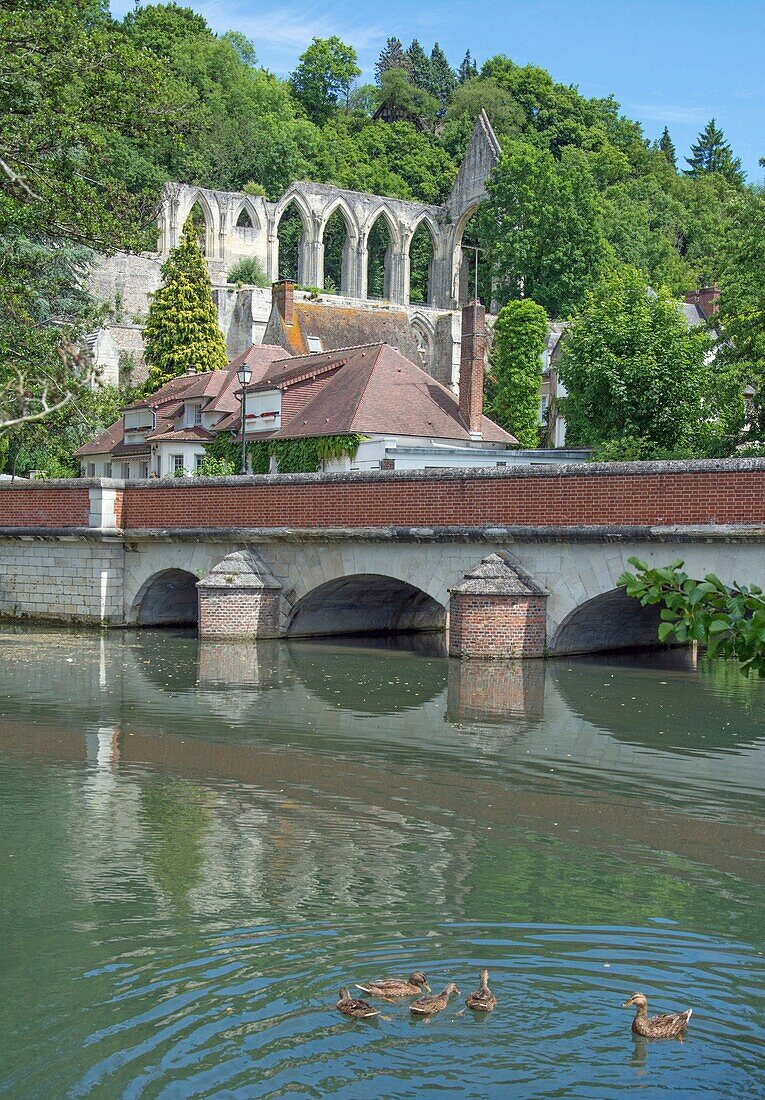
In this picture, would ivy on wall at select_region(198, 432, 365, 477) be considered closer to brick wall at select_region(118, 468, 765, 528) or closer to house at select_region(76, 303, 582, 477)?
house at select_region(76, 303, 582, 477)

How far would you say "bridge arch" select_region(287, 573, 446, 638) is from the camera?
Result: 25688 mm

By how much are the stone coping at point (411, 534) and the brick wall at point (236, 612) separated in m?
1.14

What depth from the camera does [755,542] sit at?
60.2ft

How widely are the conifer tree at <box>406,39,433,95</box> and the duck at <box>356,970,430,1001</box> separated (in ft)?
376

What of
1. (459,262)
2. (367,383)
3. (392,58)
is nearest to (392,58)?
(392,58)

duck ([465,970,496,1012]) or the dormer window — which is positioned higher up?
A: the dormer window

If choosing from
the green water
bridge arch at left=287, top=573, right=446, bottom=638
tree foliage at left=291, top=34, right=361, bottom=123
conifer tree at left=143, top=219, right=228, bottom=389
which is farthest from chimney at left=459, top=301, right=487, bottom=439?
tree foliage at left=291, top=34, right=361, bottom=123

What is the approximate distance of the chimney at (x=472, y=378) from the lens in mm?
42406

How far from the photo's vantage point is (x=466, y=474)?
2222cm

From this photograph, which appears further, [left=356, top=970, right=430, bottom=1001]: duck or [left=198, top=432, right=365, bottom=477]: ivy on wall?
[left=198, top=432, right=365, bottom=477]: ivy on wall

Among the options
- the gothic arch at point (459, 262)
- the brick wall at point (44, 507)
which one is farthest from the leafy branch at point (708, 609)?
the gothic arch at point (459, 262)

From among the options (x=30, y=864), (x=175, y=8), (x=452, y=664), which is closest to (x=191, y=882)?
(x=30, y=864)

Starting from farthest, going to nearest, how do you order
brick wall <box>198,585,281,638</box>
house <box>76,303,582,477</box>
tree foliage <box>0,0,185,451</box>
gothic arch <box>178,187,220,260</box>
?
gothic arch <box>178,187,220,260</box>
house <box>76,303,582,477</box>
brick wall <box>198,585,281,638</box>
tree foliage <box>0,0,185,451</box>

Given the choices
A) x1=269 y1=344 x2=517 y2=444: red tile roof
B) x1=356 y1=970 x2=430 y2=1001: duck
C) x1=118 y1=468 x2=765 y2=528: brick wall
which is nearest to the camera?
x1=356 y1=970 x2=430 y2=1001: duck
